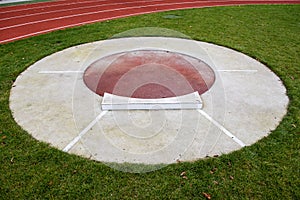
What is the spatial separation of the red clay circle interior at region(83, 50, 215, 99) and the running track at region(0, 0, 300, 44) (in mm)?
4241

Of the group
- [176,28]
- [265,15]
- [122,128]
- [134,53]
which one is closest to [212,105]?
[122,128]

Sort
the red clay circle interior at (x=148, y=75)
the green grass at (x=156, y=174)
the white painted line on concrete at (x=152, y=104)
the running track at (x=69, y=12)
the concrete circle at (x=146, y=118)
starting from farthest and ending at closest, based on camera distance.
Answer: the running track at (x=69, y=12)
the red clay circle interior at (x=148, y=75)
the white painted line on concrete at (x=152, y=104)
the concrete circle at (x=146, y=118)
the green grass at (x=156, y=174)

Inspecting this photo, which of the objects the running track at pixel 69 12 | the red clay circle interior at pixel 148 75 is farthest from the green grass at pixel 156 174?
the running track at pixel 69 12

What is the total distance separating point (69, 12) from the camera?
12008 mm

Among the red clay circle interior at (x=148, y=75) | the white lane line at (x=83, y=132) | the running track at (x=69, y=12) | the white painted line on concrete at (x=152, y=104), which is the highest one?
the white painted line on concrete at (x=152, y=104)

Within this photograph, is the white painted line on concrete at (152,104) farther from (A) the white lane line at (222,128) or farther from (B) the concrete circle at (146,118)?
(A) the white lane line at (222,128)

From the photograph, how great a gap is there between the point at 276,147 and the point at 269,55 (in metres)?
3.93

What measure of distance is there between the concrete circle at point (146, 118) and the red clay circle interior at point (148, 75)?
0.25m

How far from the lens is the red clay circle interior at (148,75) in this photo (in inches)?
204

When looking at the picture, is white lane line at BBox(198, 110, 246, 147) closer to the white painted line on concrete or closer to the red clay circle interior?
the white painted line on concrete

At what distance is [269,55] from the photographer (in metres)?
7.02

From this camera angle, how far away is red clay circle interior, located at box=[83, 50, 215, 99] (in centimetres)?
519

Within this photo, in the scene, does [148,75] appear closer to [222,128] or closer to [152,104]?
[152,104]

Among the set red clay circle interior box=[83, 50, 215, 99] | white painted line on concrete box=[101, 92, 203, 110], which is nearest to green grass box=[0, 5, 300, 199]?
white painted line on concrete box=[101, 92, 203, 110]
